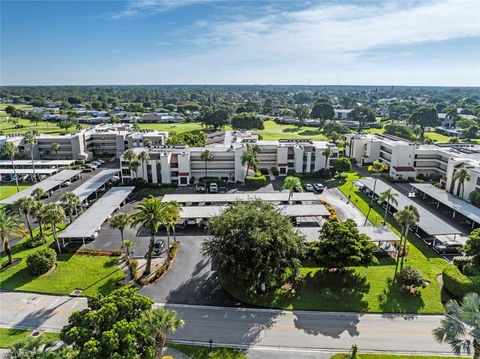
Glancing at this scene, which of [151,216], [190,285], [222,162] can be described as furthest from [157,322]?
[222,162]

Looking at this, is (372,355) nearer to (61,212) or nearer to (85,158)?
(61,212)

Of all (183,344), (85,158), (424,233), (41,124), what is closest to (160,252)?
(183,344)

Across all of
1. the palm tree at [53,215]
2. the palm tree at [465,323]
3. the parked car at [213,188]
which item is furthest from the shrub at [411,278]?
the palm tree at [53,215]

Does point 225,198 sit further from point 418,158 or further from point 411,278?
point 418,158

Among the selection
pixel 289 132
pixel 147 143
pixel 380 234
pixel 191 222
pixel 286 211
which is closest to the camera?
A: pixel 380 234

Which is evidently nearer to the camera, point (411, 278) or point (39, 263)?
point (411, 278)

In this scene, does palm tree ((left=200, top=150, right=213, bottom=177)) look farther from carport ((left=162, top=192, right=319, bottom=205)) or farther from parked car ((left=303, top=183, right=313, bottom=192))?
parked car ((left=303, top=183, right=313, bottom=192))

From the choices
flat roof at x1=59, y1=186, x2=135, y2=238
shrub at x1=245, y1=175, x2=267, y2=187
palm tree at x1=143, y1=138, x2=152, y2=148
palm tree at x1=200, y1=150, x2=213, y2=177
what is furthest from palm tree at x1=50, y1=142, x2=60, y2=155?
shrub at x1=245, y1=175, x2=267, y2=187

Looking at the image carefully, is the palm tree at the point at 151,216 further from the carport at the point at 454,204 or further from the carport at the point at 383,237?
the carport at the point at 454,204
